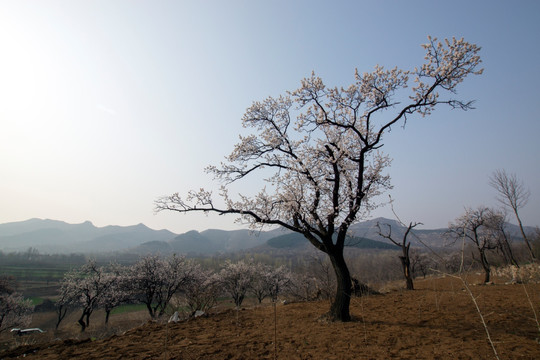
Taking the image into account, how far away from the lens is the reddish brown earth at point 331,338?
538 centimetres

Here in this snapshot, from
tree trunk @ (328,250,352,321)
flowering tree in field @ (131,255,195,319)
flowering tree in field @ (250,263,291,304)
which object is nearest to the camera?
tree trunk @ (328,250,352,321)

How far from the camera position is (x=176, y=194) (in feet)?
29.8

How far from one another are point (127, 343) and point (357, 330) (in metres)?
6.18

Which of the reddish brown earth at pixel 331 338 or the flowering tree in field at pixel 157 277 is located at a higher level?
the reddish brown earth at pixel 331 338

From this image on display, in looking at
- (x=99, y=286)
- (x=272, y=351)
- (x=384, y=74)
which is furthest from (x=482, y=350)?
(x=99, y=286)

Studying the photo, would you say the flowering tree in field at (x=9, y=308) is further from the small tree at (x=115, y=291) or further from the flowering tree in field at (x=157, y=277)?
the flowering tree in field at (x=157, y=277)

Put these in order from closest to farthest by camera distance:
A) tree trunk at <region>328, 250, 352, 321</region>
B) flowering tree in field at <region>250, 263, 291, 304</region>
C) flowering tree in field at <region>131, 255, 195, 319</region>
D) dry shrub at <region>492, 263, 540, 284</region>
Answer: tree trunk at <region>328, 250, 352, 321</region> → dry shrub at <region>492, 263, 540, 284</region> → flowering tree in field at <region>131, 255, 195, 319</region> → flowering tree in field at <region>250, 263, 291, 304</region>

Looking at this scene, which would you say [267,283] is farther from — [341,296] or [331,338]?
[331,338]

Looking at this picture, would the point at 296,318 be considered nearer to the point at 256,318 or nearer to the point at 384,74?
the point at 256,318

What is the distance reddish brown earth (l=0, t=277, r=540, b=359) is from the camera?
538 cm

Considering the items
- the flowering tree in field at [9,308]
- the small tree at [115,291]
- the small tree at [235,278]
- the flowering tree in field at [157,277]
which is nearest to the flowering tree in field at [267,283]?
the small tree at [235,278]

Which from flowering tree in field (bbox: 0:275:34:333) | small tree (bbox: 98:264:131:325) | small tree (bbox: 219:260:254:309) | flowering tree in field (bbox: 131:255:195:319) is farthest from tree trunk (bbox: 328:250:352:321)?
flowering tree in field (bbox: 0:275:34:333)

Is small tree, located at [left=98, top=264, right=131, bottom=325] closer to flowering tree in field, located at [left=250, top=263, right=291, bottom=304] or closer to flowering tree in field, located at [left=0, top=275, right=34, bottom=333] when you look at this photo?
flowering tree in field, located at [left=0, top=275, right=34, bottom=333]

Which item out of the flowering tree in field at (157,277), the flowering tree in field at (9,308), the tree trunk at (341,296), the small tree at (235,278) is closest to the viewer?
the tree trunk at (341,296)
